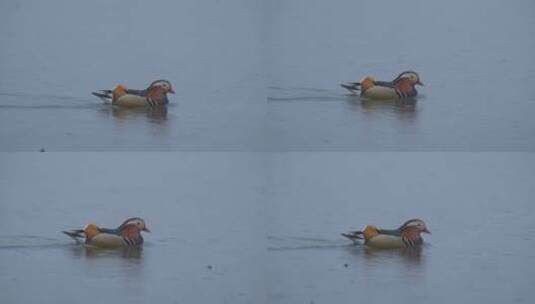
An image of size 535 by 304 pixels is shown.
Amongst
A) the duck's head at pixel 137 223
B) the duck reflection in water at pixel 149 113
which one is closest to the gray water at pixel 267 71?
the duck reflection in water at pixel 149 113

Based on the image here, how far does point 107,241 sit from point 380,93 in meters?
0.82

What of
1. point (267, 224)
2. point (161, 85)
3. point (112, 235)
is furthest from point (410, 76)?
point (112, 235)

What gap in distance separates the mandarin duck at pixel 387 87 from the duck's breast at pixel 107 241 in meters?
0.72

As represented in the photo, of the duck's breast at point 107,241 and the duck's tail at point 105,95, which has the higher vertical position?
the duck's tail at point 105,95

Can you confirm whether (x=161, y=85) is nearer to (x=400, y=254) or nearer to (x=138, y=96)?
(x=138, y=96)

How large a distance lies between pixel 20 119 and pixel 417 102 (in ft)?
3.43

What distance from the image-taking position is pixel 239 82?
3.33 meters

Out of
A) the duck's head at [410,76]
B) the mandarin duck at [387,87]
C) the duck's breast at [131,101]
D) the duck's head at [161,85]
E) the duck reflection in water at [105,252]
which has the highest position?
the duck's head at [410,76]

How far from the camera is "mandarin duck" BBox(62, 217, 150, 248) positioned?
3.27 m

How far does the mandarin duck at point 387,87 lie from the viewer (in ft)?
11.0

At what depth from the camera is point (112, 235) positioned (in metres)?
3.27

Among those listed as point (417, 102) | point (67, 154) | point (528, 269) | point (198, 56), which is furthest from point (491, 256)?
point (67, 154)

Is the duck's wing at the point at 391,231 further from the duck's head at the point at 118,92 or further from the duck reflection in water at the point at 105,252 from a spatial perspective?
the duck's head at the point at 118,92

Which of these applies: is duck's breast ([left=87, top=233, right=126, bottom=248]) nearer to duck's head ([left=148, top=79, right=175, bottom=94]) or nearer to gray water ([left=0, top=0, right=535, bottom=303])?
gray water ([left=0, top=0, right=535, bottom=303])
